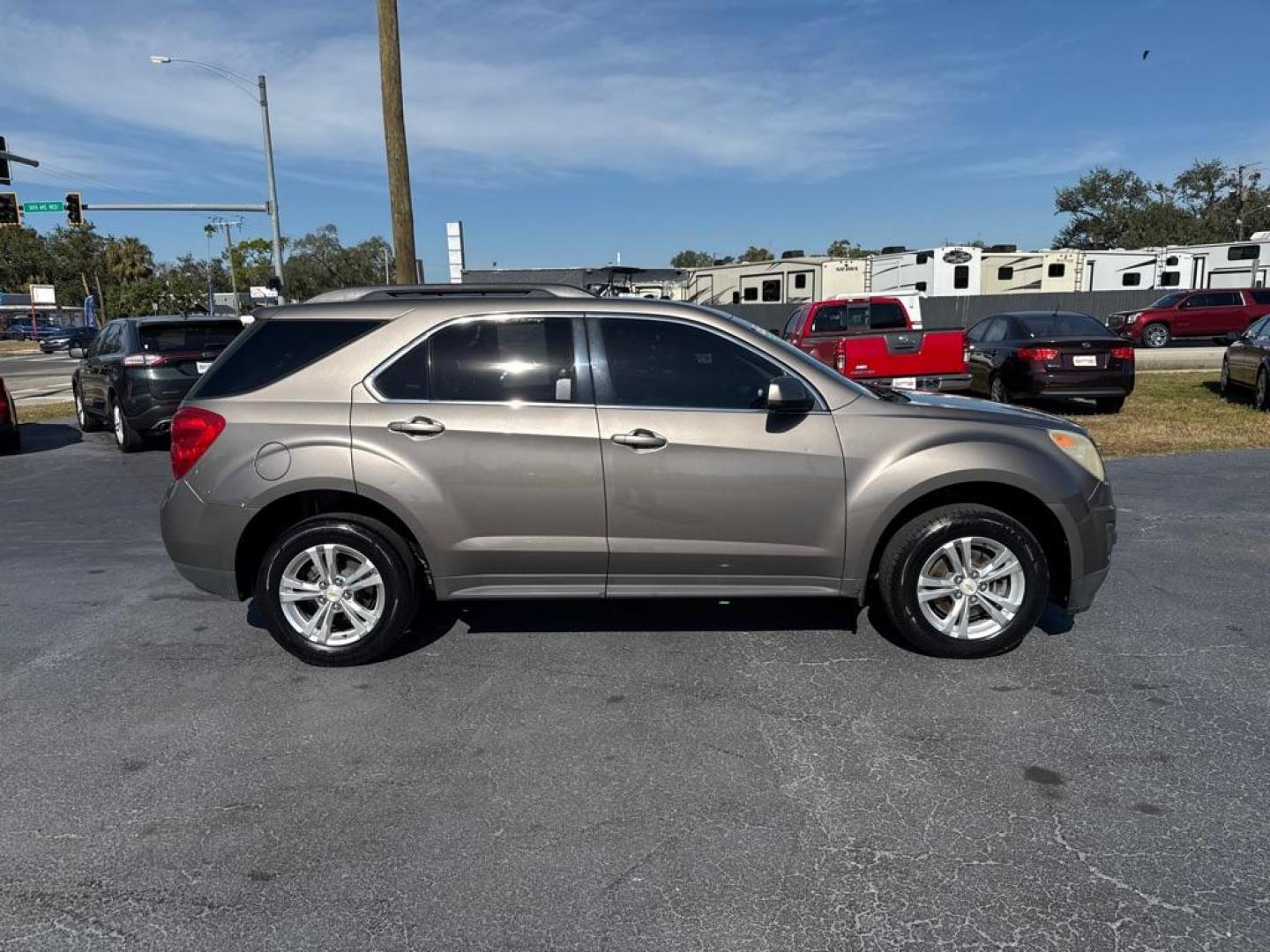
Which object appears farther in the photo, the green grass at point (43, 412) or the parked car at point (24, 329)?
the parked car at point (24, 329)

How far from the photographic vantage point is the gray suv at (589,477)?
14.0ft

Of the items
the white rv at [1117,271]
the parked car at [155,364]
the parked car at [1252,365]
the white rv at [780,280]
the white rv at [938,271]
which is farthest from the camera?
the white rv at [1117,271]

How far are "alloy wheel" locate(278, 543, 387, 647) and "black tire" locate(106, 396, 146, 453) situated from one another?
27.0ft

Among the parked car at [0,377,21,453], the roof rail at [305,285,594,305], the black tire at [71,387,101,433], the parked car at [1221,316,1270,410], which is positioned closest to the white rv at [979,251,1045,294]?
the parked car at [1221,316,1270,410]

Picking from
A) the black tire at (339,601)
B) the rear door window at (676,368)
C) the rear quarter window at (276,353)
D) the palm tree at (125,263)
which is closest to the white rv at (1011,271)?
the rear door window at (676,368)

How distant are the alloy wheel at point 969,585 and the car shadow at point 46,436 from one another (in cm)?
1211

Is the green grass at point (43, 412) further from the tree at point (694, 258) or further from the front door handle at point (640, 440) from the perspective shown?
the tree at point (694, 258)

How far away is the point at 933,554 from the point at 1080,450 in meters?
0.93

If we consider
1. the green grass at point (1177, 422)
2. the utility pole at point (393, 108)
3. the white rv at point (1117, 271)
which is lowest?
the green grass at point (1177, 422)

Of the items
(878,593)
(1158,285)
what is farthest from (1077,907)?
(1158,285)

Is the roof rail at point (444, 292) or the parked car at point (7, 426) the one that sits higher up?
the roof rail at point (444, 292)

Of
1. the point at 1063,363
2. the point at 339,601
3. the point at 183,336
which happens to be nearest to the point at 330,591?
the point at 339,601

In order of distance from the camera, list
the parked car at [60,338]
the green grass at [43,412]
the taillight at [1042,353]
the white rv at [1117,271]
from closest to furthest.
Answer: the taillight at [1042,353]
the green grass at [43,412]
the white rv at [1117,271]
the parked car at [60,338]

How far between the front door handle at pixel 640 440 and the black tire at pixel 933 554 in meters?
1.27
